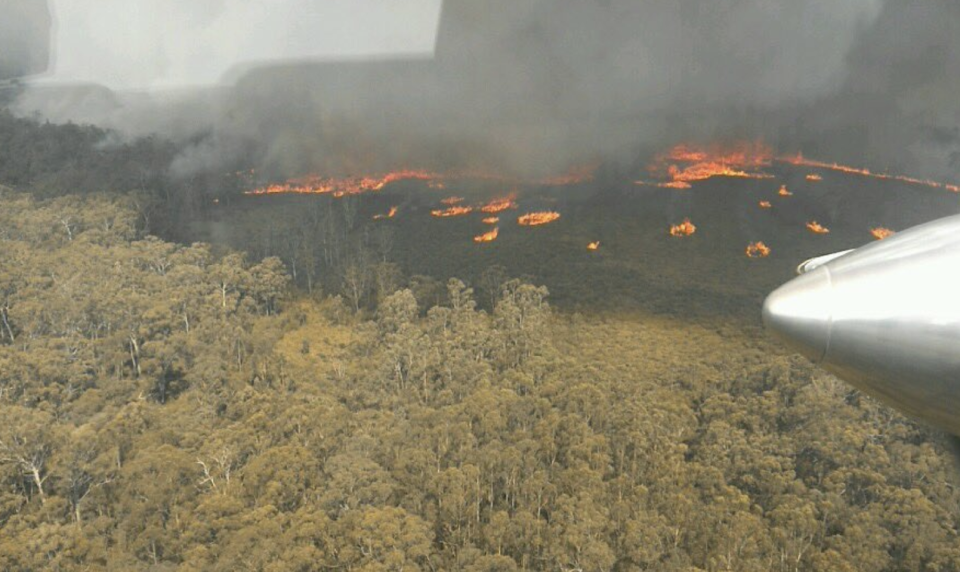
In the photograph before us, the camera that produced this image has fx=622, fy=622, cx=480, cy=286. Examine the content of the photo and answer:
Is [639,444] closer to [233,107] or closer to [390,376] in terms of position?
[390,376]

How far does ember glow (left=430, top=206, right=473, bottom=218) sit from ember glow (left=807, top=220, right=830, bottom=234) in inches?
1051

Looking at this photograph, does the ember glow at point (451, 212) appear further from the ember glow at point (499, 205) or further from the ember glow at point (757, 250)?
the ember glow at point (757, 250)

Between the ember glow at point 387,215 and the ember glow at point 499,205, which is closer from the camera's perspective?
the ember glow at point 387,215

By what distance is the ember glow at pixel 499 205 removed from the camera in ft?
171

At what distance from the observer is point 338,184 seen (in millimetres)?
59344

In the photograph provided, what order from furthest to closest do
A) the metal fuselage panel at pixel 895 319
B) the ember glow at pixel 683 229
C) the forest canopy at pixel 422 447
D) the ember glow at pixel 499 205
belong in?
1. the ember glow at pixel 499 205
2. the ember glow at pixel 683 229
3. the forest canopy at pixel 422 447
4. the metal fuselage panel at pixel 895 319

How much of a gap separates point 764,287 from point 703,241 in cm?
957

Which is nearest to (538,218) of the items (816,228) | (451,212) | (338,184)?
(451,212)

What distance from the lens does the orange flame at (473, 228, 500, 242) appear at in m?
46.3

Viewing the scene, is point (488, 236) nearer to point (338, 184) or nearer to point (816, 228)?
point (338, 184)

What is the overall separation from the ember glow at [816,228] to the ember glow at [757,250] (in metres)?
4.86

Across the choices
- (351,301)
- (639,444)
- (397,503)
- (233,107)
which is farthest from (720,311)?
(233,107)

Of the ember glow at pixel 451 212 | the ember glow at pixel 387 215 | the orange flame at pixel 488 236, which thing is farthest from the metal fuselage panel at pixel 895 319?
the ember glow at pixel 387 215

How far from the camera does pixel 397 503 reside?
715 inches
